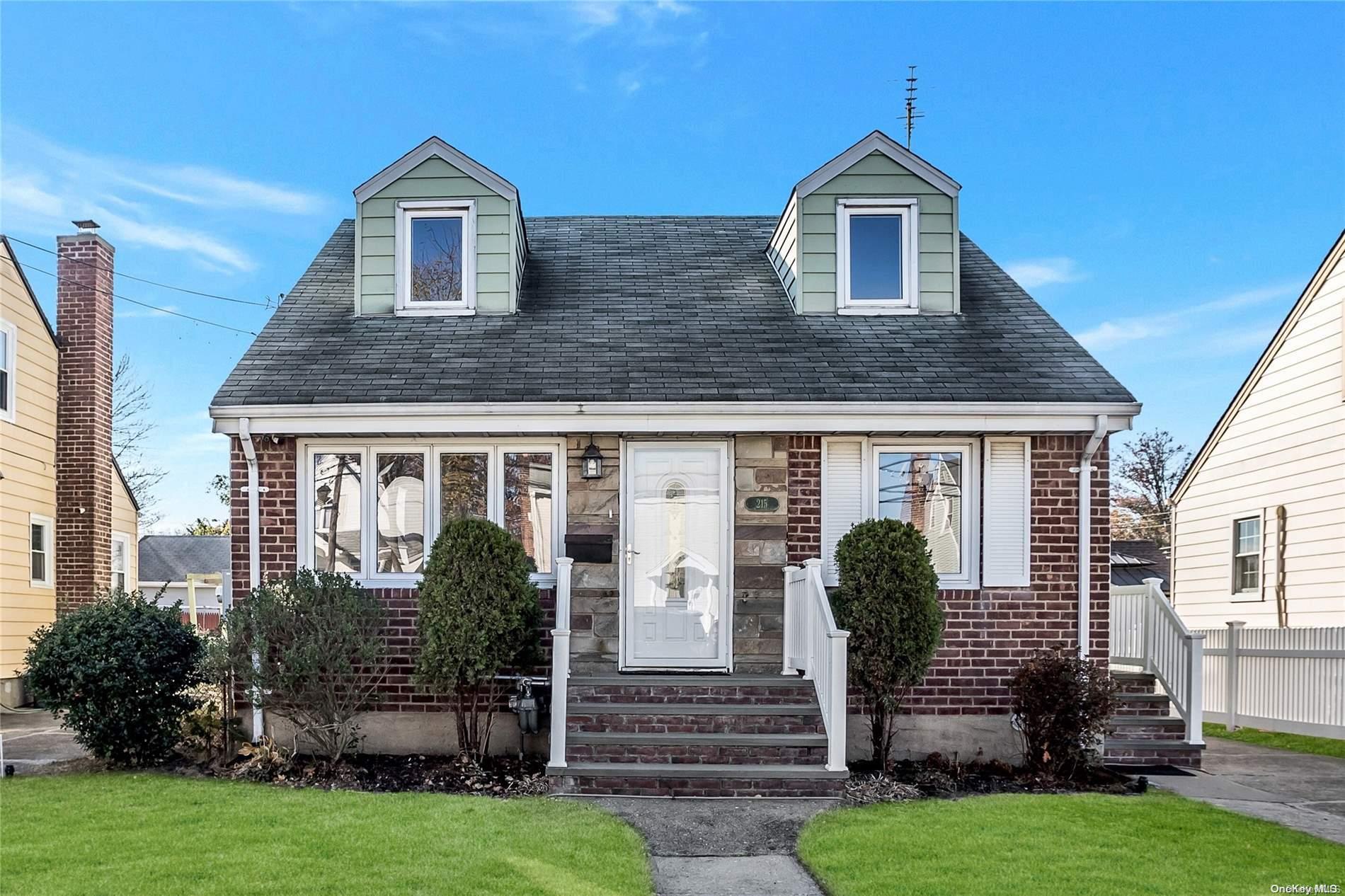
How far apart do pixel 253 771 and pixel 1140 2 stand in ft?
41.7

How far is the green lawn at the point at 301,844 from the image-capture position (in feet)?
16.1

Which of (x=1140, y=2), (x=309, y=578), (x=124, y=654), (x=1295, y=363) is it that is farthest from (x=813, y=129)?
(x=124, y=654)

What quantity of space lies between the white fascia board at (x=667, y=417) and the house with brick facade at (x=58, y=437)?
6.92 meters

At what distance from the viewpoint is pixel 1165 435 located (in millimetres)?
32062

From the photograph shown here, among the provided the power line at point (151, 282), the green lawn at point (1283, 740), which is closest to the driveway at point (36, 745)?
the power line at point (151, 282)

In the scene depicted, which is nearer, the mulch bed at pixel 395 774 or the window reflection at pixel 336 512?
the mulch bed at pixel 395 774

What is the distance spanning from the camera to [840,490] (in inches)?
350

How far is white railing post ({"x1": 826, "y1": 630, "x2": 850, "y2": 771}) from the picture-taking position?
7426mm

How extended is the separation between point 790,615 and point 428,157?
626 cm

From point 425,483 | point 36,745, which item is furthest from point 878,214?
point 36,745

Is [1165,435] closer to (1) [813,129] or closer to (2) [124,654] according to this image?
(1) [813,129]

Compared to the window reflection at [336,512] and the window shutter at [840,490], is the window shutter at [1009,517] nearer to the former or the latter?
the window shutter at [840,490]

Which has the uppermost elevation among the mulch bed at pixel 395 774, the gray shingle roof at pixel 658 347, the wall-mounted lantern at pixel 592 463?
the gray shingle roof at pixel 658 347

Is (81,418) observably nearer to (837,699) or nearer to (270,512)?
(270,512)
